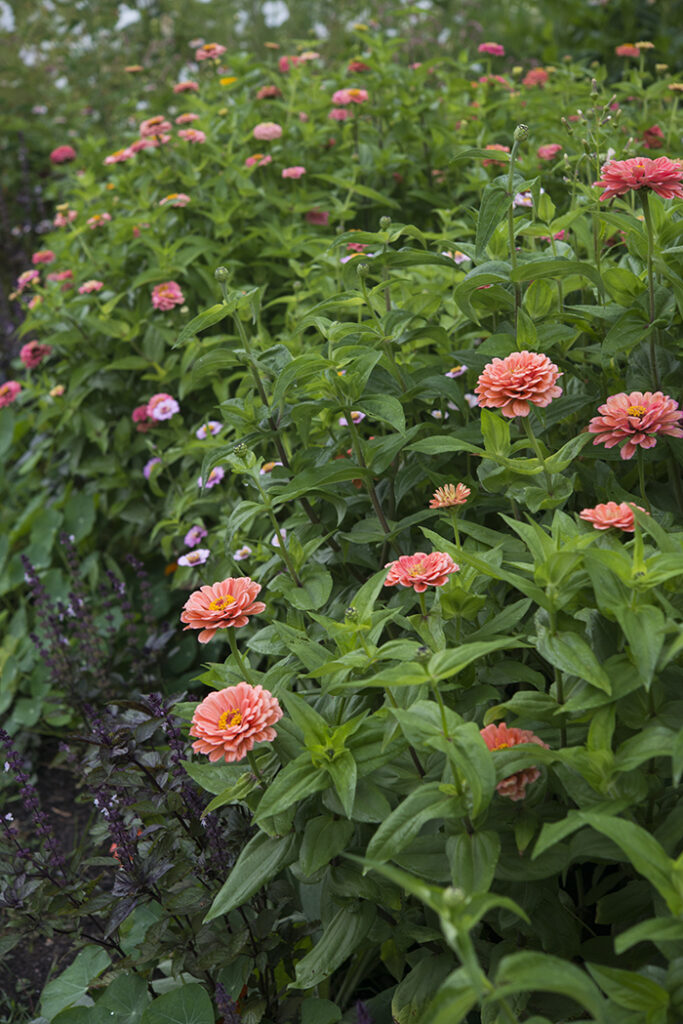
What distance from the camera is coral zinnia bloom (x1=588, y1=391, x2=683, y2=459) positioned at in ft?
4.17

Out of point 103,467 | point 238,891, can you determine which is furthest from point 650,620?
point 103,467

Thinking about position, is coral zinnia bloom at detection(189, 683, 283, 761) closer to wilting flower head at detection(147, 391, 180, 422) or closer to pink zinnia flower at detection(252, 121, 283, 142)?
wilting flower head at detection(147, 391, 180, 422)

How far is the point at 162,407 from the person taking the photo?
2344 millimetres

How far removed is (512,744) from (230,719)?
1.10 ft

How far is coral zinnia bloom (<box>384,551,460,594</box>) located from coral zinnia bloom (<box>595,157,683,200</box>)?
0.59m

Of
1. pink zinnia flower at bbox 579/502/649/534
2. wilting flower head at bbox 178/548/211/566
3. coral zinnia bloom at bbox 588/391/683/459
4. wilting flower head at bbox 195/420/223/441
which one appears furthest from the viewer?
wilting flower head at bbox 195/420/223/441

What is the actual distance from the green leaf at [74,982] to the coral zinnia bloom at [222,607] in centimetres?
77

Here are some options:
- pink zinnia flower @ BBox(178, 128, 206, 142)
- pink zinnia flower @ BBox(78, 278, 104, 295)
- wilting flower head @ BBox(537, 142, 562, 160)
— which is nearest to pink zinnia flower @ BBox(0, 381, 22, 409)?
pink zinnia flower @ BBox(78, 278, 104, 295)

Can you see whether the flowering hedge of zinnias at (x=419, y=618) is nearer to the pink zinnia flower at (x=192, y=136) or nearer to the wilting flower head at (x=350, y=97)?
the pink zinnia flower at (x=192, y=136)

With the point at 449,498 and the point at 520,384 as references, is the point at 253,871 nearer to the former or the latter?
the point at 449,498

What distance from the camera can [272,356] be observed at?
1594mm

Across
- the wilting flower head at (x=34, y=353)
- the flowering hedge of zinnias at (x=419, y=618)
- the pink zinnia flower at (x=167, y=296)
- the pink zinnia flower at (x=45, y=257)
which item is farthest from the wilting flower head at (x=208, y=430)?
the pink zinnia flower at (x=45, y=257)

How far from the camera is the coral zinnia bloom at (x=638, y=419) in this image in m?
1.27

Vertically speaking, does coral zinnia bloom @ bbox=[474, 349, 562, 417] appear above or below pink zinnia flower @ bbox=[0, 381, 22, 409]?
above
